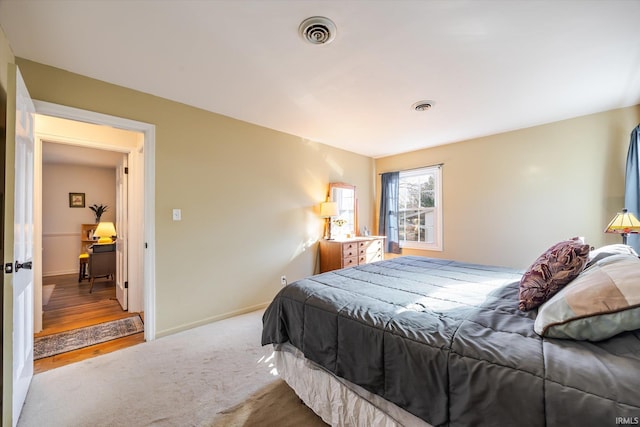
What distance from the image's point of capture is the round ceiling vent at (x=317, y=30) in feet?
5.25

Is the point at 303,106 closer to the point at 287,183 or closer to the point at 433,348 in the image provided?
the point at 287,183

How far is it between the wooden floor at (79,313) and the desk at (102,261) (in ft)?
0.93

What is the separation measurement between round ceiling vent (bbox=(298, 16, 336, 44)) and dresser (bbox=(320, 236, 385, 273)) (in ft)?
8.71

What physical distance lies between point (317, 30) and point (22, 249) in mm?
2284

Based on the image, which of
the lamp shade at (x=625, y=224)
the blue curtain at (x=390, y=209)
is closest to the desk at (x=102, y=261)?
the blue curtain at (x=390, y=209)

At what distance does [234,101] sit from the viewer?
8.91 ft

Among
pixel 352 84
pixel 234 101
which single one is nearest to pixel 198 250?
pixel 234 101

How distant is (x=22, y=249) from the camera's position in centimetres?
159

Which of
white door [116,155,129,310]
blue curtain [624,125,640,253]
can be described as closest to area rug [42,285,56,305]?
white door [116,155,129,310]

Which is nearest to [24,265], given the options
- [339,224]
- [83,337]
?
[83,337]

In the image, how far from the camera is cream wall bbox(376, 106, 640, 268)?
117 inches

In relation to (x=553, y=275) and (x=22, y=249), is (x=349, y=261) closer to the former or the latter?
(x=553, y=275)

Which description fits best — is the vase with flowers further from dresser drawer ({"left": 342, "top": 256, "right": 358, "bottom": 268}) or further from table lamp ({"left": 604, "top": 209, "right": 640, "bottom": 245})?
table lamp ({"left": 604, "top": 209, "right": 640, "bottom": 245})

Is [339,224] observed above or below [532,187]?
below
